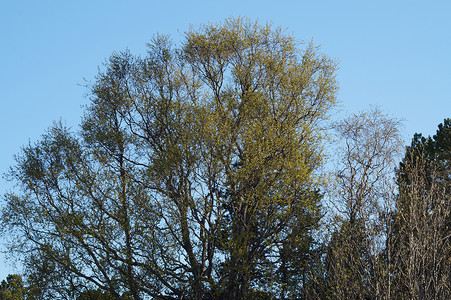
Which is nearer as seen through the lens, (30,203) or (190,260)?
(190,260)

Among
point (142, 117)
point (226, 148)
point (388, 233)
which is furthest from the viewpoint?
point (142, 117)

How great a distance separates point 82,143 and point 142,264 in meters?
6.82

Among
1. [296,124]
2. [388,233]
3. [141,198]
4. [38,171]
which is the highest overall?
[296,124]

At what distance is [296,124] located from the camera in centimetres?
2139

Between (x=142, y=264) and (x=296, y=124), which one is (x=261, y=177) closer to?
(x=296, y=124)

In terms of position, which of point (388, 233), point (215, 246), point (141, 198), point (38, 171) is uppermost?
point (38, 171)

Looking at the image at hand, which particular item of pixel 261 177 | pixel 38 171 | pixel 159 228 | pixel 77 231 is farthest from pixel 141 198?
pixel 38 171

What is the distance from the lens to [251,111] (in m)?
20.9

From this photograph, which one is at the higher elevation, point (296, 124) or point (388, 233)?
point (296, 124)

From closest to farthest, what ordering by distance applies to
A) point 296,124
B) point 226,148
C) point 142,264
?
point 142,264 < point 226,148 < point 296,124

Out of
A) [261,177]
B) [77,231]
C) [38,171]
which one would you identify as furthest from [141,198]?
[38,171]

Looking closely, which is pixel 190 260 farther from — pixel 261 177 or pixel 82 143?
pixel 82 143

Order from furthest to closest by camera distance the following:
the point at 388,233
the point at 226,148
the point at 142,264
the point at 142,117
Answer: the point at 142,117, the point at 226,148, the point at 142,264, the point at 388,233

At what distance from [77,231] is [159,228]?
3170 mm
